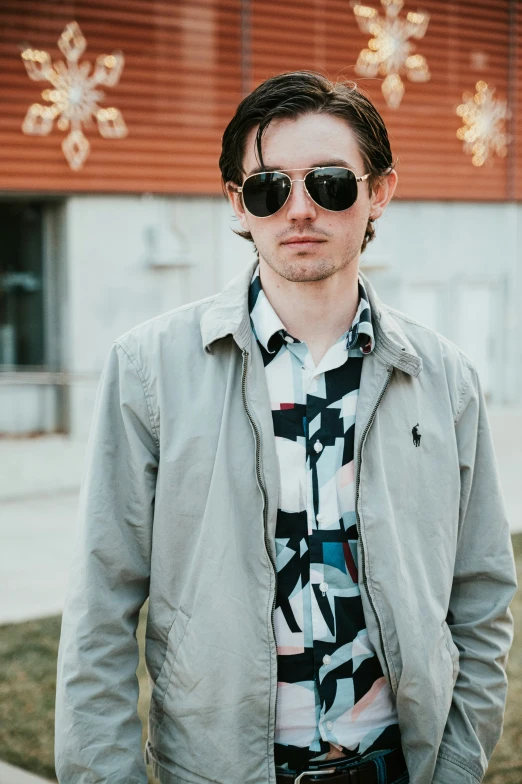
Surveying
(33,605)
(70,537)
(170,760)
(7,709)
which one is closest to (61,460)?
(70,537)

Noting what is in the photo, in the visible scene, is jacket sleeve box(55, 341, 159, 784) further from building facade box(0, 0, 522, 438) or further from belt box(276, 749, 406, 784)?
building facade box(0, 0, 522, 438)

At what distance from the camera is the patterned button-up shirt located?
212cm

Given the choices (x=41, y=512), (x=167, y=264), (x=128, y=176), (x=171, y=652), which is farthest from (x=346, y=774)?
(x=128, y=176)

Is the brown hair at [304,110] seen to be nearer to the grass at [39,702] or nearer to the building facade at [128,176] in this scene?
the grass at [39,702]

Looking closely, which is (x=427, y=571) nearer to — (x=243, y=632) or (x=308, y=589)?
(x=308, y=589)

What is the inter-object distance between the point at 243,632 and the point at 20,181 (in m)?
10.4

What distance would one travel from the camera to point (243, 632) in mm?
2055

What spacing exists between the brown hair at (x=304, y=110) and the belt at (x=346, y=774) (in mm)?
1354

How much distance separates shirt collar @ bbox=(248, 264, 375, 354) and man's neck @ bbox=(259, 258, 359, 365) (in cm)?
2

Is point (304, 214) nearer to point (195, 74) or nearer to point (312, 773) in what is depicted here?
point (312, 773)

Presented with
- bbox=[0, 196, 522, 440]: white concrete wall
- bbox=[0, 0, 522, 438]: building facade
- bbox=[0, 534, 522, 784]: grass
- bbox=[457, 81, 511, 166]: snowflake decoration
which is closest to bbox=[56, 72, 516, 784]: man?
bbox=[0, 534, 522, 784]: grass

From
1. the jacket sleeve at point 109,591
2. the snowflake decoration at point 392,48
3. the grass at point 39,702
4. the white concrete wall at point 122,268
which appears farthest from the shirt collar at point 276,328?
the snowflake decoration at point 392,48

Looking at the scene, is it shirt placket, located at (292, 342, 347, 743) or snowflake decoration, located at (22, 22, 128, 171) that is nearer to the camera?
shirt placket, located at (292, 342, 347, 743)

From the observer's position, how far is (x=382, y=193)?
2.45m
